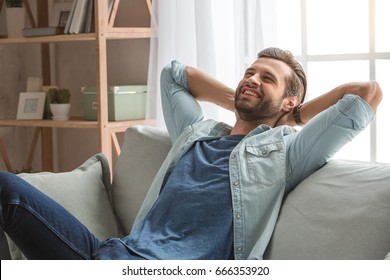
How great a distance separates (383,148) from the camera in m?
3.20

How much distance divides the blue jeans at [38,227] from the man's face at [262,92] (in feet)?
2.25

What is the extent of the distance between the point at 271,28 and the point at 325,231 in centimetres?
130

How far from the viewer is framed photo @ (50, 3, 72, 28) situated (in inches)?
155

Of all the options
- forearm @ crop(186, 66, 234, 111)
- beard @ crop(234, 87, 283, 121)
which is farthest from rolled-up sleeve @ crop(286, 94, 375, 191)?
forearm @ crop(186, 66, 234, 111)

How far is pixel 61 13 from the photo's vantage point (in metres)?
3.96

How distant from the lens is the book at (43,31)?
3789 mm

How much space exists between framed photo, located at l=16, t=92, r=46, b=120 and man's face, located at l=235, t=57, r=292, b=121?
1748 mm

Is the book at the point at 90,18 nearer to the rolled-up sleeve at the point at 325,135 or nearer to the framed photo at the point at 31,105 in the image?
the framed photo at the point at 31,105

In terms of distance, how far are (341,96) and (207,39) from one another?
110 cm

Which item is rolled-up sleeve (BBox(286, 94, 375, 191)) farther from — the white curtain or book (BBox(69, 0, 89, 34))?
book (BBox(69, 0, 89, 34))

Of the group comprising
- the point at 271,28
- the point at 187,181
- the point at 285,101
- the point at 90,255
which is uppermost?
the point at 271,28
